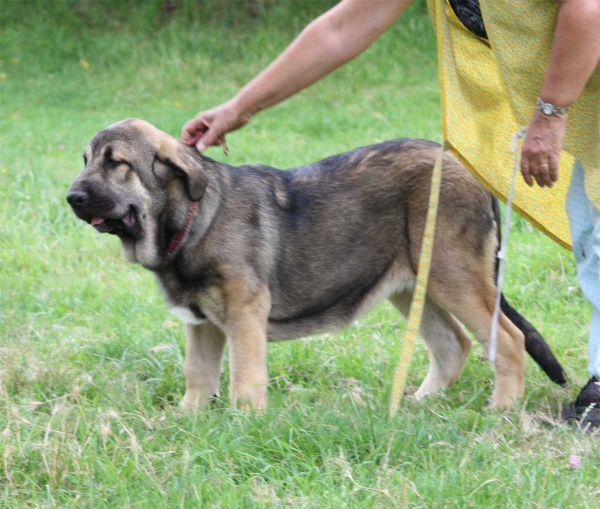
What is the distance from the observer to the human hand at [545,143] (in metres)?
3.18

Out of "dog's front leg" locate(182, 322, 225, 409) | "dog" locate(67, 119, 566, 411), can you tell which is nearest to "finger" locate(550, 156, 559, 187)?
"dog" locate(67, 119, 566, 411)

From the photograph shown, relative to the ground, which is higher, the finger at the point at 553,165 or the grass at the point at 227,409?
the finger at the point at 553,165

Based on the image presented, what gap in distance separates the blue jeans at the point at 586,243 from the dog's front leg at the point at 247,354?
1.32m

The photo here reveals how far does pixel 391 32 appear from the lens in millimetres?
13859

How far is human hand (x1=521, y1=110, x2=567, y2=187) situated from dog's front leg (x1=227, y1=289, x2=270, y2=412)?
1299 mm

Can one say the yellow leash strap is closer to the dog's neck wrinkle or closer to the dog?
the dog

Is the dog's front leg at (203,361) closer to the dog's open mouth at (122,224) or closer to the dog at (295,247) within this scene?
the dog at (295,247)

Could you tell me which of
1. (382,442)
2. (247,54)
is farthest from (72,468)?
(247,54)

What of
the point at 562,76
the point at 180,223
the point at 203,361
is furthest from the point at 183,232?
the point at 562,76

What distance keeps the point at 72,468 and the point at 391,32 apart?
11.7 m

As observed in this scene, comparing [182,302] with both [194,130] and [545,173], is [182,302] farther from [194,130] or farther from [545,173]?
[545,173]

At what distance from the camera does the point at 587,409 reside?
3.62 metres

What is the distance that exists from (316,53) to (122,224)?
3.45 ft

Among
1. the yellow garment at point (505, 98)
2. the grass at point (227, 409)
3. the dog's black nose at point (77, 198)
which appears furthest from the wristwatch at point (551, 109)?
the dog's black nose at point (77, 198)
